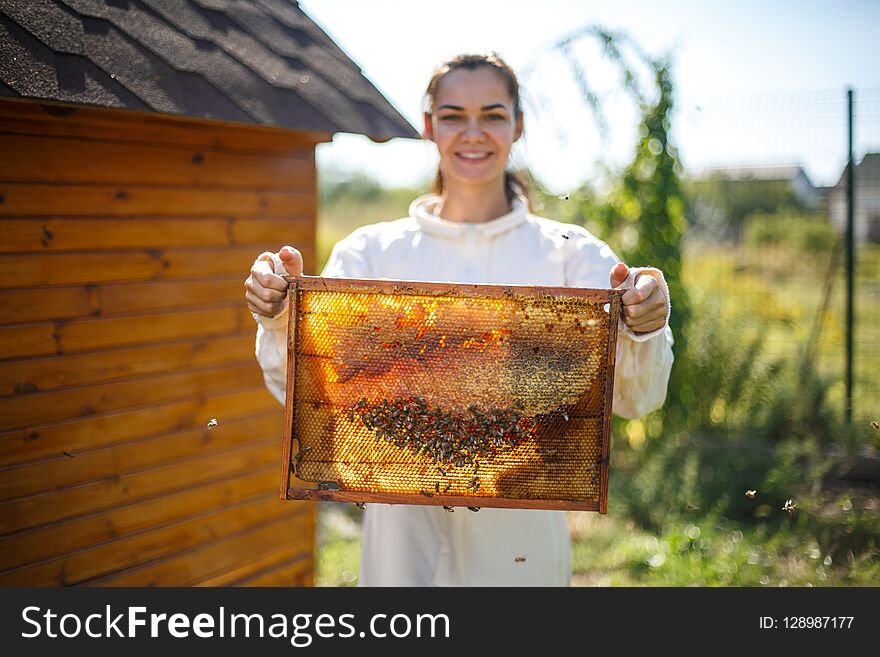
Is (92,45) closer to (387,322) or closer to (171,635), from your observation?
(387,322)

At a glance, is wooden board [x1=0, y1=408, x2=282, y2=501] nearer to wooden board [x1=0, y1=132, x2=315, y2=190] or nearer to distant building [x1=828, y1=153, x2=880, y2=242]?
wooden board [x1=0, y1=132, x2=315, y2=190]

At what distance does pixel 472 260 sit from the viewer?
289 centimetres

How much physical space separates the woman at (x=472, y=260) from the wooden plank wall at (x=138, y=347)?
907 mm

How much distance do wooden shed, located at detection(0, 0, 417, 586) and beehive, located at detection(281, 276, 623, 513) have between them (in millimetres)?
1138

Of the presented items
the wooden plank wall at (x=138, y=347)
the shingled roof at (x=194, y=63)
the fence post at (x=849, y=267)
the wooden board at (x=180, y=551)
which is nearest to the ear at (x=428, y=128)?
the shingled roof at (x=194, y=63)

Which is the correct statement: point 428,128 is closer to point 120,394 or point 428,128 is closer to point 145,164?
point 145,164

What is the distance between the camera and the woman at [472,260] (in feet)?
9.27

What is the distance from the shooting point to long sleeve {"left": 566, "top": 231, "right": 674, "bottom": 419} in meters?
2.49

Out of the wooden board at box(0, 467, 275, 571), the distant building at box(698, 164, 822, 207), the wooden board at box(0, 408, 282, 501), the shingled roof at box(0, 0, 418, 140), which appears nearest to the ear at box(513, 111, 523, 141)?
the shingled roof at box(0, 0, 418, 140)

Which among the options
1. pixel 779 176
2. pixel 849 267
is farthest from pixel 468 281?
pixel 779 176

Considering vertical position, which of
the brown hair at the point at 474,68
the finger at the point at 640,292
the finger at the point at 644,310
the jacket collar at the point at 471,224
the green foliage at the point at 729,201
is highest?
Answer: the green foliage at the point at 729,201

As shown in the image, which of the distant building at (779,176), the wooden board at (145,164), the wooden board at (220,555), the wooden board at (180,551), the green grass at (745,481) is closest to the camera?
the wooden board at (145,164)

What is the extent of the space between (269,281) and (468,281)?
0.80 meters

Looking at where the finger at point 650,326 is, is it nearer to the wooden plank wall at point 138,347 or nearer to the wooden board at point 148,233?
the wooden plank wall at point 138,347
